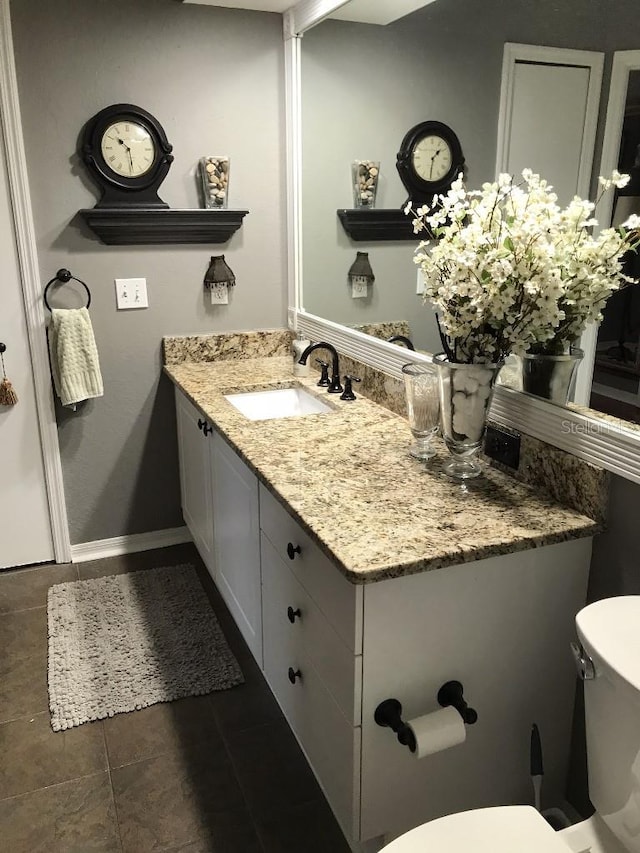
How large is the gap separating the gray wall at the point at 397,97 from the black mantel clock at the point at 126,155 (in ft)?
1.88

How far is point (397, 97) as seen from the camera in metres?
2.35

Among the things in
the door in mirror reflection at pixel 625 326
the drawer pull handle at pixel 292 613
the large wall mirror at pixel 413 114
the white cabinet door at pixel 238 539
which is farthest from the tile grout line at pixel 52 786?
the door in mirror reflection at pixel 625 326

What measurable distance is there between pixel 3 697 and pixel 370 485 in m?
1.42

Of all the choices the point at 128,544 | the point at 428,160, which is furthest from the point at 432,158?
the point at 128,544

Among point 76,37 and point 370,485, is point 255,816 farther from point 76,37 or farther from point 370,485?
point 76,37

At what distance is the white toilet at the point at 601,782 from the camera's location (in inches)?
44.6

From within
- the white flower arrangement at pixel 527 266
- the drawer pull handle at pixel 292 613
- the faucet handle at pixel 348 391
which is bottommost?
the drawer pull handle at pixel 292 613

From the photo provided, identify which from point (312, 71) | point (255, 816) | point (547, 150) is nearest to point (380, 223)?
point (312, 71)

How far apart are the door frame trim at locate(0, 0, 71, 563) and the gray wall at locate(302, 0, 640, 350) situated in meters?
1.04

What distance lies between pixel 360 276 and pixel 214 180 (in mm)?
688

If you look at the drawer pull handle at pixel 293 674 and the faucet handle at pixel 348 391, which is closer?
the drawer pull handle at pixel 293 674

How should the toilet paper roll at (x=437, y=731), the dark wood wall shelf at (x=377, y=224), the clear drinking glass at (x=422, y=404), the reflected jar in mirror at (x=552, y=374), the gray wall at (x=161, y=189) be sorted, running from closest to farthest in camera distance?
the toilet paper roll at (x=437, y=731), the reflected jar in mirror at (x=552, y=374), the clear drinking glass at (x=422, y=404), the dark wood wall shelf at (x=377, y=224), the gray wall at (x=161, y=189)

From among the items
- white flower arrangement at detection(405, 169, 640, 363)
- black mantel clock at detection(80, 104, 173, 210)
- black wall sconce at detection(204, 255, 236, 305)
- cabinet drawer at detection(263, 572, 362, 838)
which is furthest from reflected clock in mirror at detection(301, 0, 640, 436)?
cabinet drawer at detection(263, 572, 362, 838)

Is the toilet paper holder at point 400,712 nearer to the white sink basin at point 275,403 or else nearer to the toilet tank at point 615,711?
the toilet tank at point 615,711
